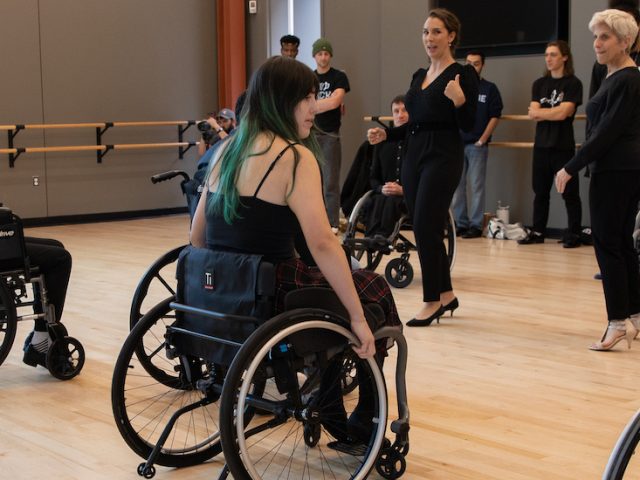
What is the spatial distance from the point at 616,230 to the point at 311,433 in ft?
6.19

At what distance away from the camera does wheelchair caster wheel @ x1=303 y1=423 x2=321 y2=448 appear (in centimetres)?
244

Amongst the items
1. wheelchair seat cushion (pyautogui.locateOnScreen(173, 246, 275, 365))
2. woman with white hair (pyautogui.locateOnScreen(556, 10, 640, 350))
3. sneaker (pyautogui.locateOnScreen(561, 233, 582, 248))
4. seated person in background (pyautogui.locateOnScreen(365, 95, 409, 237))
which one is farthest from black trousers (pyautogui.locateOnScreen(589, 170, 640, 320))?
sneaker (pyautogui.locateOnScreen(561, 233, 582, 248))

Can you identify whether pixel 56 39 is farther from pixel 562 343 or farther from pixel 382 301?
pixel 382 301

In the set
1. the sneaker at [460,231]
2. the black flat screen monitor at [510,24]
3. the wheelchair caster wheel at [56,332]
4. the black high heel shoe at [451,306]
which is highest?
the black flat screen monitor at [510,24]

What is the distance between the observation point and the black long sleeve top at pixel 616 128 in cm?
376

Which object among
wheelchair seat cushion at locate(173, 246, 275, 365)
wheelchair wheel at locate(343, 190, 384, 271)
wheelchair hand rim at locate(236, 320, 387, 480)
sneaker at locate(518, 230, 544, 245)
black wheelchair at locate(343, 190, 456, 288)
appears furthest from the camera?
sneaker at locate(518, 230, 544, 245)

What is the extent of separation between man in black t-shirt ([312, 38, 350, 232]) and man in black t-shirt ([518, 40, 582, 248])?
1.50 meters

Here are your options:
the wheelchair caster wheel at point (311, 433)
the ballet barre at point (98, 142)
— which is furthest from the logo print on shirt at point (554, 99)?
the wheelchair caster wheel at point (311, 433)

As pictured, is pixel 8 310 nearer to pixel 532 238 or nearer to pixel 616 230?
pixel 616 230

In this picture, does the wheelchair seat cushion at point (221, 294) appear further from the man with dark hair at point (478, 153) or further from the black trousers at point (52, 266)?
the man with dark hair at point (478, 153)

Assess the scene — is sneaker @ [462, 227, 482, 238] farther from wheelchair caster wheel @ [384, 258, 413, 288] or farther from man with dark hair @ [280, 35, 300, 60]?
wheelchair caster wheel @ [384, 258, 413, 288]

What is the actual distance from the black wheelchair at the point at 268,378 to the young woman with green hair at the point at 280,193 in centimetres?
6

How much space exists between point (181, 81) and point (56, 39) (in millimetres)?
1394

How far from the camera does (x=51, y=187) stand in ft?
28.8
